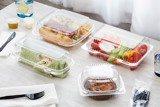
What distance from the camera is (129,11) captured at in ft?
7.85

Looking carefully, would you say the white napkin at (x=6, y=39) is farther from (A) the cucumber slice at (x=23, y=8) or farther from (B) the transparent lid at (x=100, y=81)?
(B) the transparent lid at (x=100, y=81)

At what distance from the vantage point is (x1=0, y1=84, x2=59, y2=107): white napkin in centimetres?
131

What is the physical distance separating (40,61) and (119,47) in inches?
17.1

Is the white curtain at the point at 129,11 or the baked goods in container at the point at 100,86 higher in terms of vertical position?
the baked goods in container at the point at 100,86

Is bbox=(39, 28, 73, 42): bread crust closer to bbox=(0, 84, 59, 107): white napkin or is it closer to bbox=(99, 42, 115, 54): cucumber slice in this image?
bbox=(99, 42, 115, 54): cucumber slice

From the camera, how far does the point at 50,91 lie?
1.38 metres

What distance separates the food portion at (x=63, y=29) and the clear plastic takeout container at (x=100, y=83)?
34 cm

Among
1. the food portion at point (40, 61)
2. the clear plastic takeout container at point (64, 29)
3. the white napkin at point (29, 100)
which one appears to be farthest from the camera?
the clear plastic takeout container at point (64, 29)

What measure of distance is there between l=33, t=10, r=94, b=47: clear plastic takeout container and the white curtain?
1.63ft

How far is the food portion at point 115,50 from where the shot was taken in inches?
60.4

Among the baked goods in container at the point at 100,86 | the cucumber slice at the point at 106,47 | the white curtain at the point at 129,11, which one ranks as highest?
the cucumber slice at the point at 106,47

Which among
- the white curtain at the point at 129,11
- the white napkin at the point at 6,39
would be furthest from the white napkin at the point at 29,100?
the white curtain at the point at 129,11

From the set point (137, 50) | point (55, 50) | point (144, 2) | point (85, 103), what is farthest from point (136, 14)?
point (85, 103)

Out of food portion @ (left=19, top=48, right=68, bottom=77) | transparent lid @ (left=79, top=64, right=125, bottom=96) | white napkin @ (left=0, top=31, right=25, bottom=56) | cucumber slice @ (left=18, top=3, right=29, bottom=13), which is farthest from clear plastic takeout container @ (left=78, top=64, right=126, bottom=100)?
cucumber slice @ (left=18, top=3, right=29, bottom=13)
